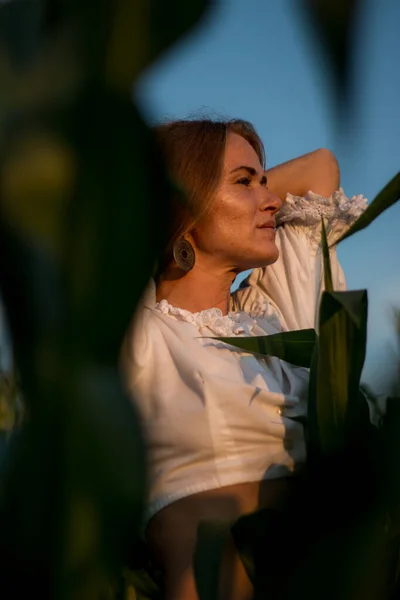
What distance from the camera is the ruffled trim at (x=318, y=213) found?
1.62 meters

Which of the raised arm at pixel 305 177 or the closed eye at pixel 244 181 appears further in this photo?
the raised arm at pixel 305 177

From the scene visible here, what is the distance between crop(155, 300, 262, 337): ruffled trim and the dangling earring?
9cm

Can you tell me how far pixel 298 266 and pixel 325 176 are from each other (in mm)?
286

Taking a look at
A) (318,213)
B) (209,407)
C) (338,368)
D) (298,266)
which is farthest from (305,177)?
(338,368)

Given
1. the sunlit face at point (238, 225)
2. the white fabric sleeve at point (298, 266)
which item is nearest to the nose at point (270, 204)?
the sunlit face at point (238, 225)

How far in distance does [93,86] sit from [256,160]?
5.04 feet

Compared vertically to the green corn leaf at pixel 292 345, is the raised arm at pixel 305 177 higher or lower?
higher

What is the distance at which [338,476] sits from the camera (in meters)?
0.38

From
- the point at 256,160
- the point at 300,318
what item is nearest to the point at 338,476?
the point at 300,318

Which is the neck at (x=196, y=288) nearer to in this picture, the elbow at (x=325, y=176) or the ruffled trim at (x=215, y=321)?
the ruffled trim at (x=215, y=321)

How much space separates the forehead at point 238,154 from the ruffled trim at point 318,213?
136mm

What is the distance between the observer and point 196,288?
1.51 metres

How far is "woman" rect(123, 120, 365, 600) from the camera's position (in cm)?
104

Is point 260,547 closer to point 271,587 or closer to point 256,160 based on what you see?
point 271,587
